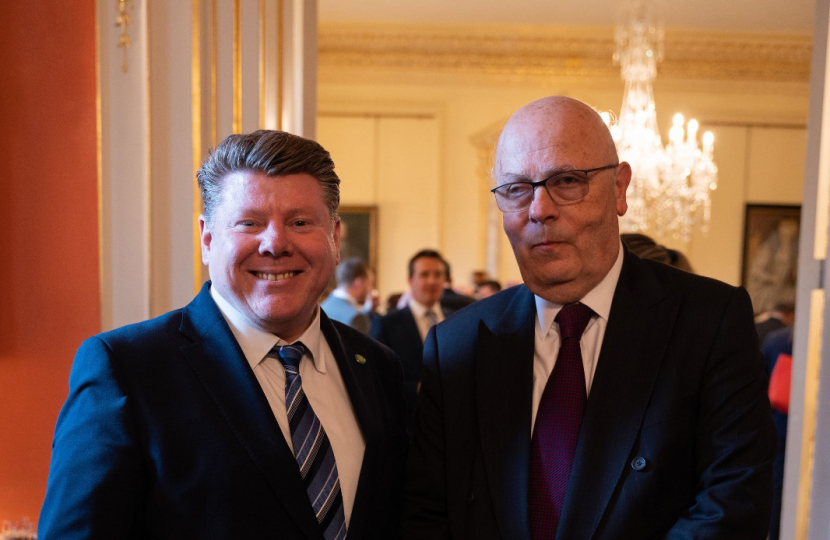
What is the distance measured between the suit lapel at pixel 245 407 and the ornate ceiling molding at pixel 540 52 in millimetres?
8065

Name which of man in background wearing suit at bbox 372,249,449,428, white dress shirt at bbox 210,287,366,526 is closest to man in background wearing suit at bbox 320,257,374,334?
man in background wearing suit at bbox 372,249,449,428

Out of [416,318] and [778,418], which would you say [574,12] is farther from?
[778,418]

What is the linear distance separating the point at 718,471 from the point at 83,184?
1.79m

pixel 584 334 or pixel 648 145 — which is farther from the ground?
pixel 648 145

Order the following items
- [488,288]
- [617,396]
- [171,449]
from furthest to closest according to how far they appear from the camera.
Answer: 1. [488,288]
2. [617,396]
3. [171,449]

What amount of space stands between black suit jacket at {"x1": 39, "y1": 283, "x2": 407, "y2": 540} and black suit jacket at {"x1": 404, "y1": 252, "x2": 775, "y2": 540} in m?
0.24

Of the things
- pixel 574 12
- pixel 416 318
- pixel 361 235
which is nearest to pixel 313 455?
pixel 416 318

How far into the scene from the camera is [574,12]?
27.7ft

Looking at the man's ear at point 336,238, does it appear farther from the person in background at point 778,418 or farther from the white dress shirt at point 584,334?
the person in background at point 778,418

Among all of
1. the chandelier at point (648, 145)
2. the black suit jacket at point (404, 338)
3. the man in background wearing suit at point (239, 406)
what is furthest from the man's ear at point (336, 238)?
the chandelier at point (648, 145)

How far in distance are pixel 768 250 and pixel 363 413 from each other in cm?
907

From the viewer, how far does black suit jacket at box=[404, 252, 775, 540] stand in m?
1.48

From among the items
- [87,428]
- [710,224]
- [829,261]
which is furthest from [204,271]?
[710,224]

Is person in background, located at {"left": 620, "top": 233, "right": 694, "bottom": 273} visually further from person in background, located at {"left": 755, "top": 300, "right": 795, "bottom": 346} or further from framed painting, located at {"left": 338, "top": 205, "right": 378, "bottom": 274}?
framed painting, located at {"left": 338, "top": 205, "right": 378, "bottom": 274}
